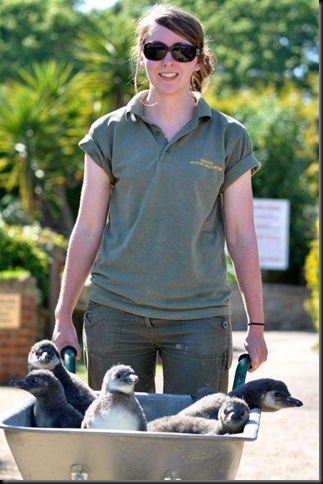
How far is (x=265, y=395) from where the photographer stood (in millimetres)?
3713

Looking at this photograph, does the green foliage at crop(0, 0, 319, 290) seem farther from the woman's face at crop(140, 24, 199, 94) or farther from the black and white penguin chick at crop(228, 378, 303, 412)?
the black and white penguin chick at crop(228, 378, 303, 412)

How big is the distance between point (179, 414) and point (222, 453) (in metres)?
0.42

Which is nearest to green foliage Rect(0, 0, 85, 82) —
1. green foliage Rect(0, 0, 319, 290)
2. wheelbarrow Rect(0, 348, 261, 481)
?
green foliage Rect(0, 0, 319, 290)

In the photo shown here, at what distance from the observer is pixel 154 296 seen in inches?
164

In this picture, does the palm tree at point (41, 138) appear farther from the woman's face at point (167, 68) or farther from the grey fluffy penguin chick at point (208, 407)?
the grey fluffy penguin chick at point (208, 407)

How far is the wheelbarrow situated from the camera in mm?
3182

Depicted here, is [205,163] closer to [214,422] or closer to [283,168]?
[214,422]

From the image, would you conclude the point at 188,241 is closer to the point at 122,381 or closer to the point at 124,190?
the point at 124,190

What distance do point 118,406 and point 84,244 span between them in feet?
3.90

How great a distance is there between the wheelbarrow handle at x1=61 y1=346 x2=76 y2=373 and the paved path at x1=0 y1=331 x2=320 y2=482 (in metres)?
1.74

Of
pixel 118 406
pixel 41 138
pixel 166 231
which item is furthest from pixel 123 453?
pixel 41 138

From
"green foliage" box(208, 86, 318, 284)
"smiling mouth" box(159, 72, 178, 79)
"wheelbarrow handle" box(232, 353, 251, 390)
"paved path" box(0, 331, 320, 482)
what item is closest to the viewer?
"wheelbarrow handle" box(232, 353, 251, 390)

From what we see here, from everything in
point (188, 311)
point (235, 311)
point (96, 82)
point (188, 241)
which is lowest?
point (235, 311)

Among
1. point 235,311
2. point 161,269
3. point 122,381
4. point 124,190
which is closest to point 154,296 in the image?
point 161,269
